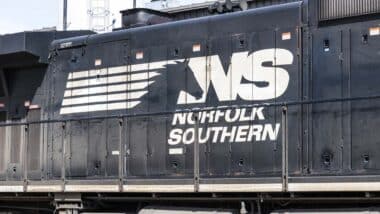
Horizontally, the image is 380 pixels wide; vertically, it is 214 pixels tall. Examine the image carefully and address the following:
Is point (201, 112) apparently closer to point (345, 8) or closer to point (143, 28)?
point (143, 28)

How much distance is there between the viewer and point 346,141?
6727 millimetres

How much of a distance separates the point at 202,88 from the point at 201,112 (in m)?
0.37

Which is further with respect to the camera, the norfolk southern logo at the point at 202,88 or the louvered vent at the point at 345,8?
the norfolk southern logo at the point at 202,88

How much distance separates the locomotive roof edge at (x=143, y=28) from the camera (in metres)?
7.53

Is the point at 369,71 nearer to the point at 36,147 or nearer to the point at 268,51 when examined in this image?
the point at 268,51

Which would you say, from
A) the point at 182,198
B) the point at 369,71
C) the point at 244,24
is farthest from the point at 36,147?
the point at 369,71

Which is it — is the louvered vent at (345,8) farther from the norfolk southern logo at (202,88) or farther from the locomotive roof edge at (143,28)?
the norfolk southern logo at (202,88)

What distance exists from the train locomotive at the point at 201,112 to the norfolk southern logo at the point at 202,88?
0.01 meters

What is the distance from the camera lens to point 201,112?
757 centimetres

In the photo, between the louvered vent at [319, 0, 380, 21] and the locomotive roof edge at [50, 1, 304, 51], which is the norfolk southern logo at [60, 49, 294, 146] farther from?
the louvered vent at [319, 0, 380, 21]

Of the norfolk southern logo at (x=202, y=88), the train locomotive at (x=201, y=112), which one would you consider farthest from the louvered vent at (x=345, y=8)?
the norfolk southern logo at (x=202, y=88)

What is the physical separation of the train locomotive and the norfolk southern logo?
15 millimetres

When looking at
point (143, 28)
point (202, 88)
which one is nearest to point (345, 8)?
point (202, 88)

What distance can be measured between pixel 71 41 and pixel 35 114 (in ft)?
4.05
